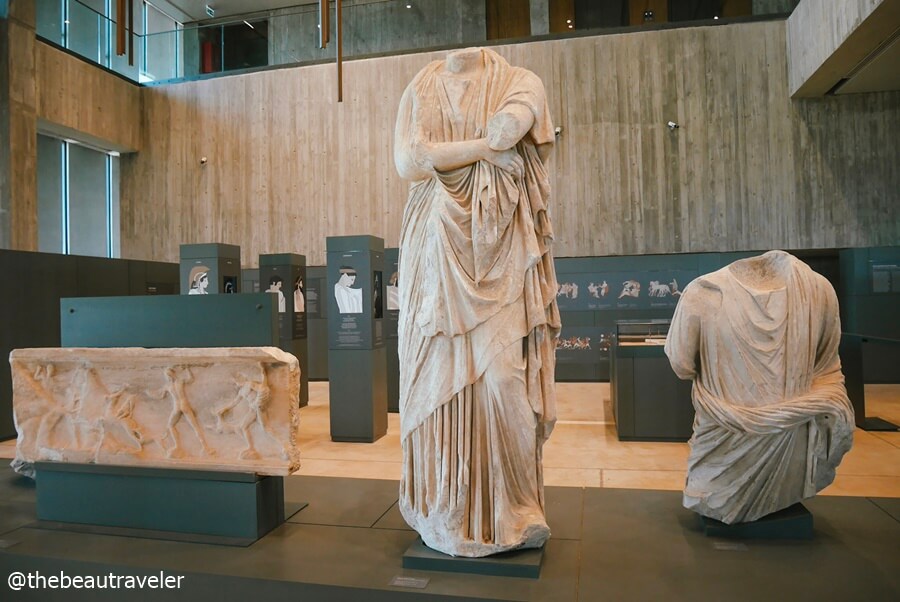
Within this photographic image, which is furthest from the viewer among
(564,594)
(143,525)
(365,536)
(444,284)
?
(143,525)

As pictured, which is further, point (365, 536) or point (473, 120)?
point (365, 536)

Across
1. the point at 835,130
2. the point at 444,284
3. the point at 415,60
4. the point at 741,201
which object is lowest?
the point at 444,284

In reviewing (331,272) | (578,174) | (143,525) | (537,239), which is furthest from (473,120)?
(578,174)

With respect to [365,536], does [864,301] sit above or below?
above

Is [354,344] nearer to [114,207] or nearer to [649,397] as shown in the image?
[649,397]

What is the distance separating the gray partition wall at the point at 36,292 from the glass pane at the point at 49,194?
377 centimetres

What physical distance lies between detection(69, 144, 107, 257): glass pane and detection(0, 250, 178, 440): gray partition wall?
4.36 meters

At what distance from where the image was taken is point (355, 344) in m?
6.61

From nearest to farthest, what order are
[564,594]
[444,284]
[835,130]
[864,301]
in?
[564,594], [444,284], [864,301], [835,130]

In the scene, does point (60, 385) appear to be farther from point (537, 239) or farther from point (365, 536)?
point (537, 239)

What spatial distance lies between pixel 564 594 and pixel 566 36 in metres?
9.92

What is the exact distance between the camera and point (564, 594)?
257 centimetres

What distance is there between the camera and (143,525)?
3.60 meters

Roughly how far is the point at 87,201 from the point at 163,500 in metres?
10.8
